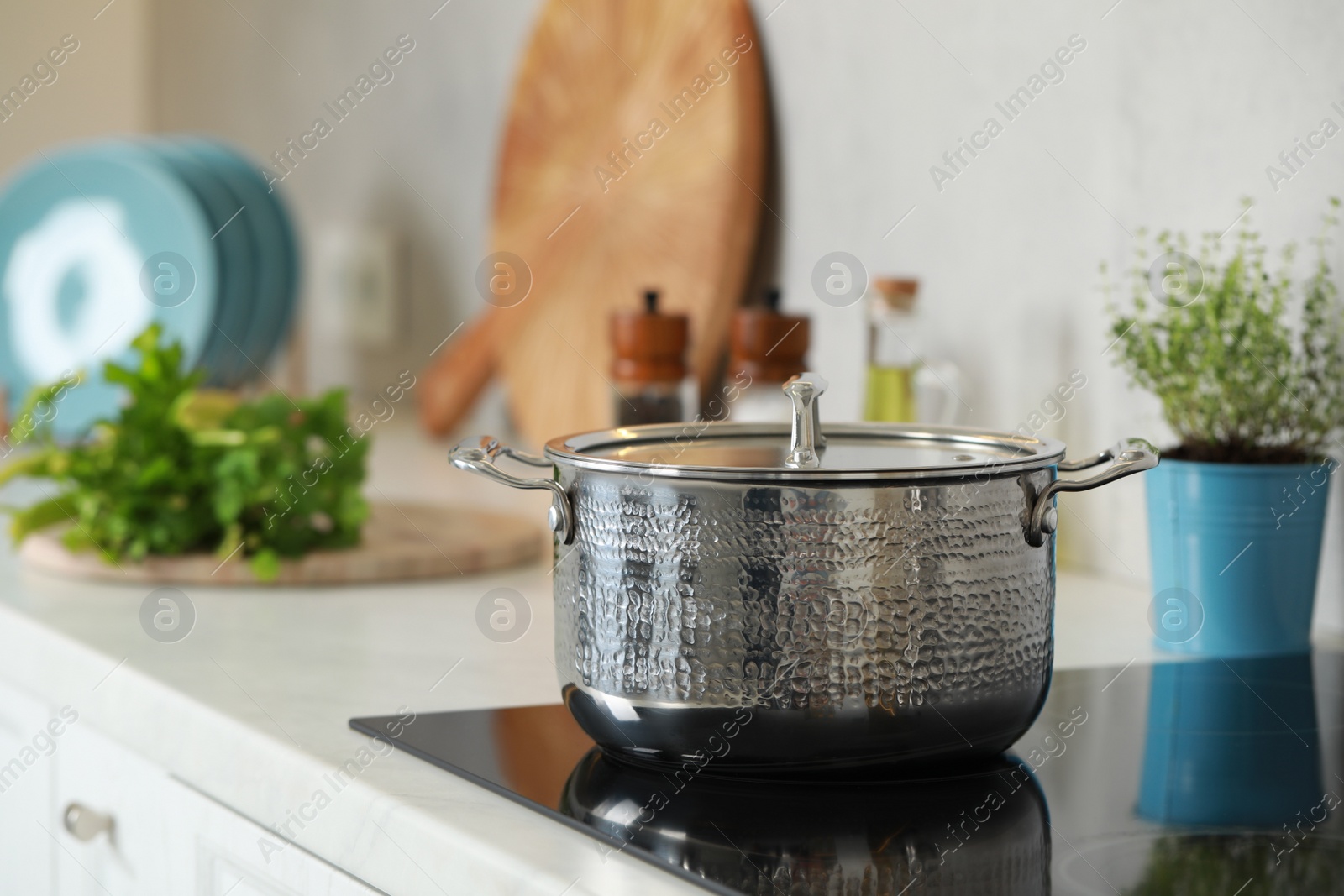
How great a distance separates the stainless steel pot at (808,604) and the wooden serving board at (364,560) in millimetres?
498

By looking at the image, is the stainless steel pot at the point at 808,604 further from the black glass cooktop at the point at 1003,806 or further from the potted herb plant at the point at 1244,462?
the potted herb plant at the point at 1244,462

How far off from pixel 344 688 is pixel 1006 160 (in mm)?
646

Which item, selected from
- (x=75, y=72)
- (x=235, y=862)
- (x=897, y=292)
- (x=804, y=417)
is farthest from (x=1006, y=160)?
(x=75, y=72)

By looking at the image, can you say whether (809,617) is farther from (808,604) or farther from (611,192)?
Result: (611,192)

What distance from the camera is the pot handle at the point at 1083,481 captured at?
54 cm

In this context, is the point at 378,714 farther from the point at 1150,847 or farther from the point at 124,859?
the point at 1150,847

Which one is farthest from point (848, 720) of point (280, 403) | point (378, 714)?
point (280, 403)

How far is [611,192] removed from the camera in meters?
1.49

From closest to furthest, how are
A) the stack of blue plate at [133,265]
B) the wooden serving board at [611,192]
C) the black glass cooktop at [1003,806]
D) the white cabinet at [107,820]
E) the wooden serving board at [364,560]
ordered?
the black glass cooktop at [1003,806]
the white cabinet at [107,820]
the wooden serving board at [364,560]
the wooden serving board at [611,192]
the stack of blue plate at [133,265]

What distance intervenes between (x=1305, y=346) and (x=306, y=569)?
2.15 ft

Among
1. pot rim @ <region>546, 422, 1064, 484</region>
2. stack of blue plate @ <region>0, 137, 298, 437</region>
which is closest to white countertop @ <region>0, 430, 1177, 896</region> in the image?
pot rim @ <region>546, 422, 1064, 484</region>

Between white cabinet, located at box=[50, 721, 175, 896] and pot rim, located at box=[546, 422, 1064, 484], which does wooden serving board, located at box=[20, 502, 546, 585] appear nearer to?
white cabinet, located at box=[50, 721, 175, 896]

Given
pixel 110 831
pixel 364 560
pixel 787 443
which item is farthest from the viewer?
pixel 364 560

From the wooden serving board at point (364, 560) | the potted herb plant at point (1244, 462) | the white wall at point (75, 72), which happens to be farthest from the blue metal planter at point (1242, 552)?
the white wall at point (75, 72)
